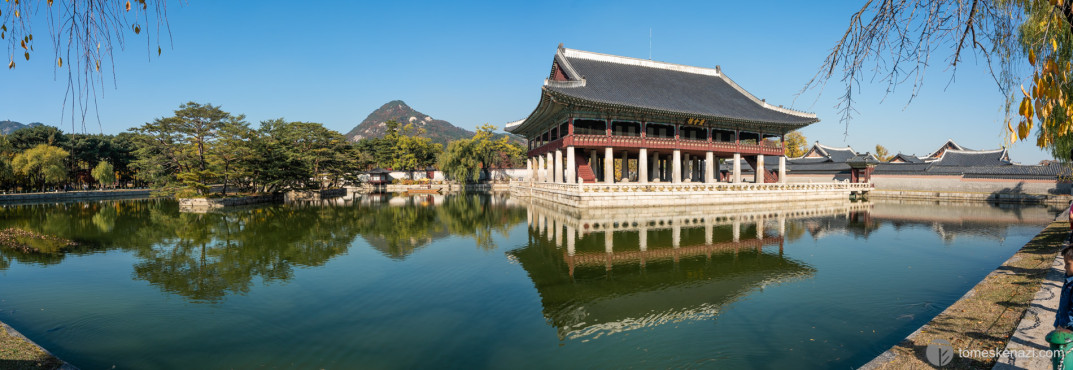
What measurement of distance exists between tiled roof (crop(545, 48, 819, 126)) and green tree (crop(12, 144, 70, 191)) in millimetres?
40867

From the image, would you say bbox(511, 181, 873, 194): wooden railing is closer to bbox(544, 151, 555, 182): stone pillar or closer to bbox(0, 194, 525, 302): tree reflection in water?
bbox(544, 151, 555, 182): stone pillar

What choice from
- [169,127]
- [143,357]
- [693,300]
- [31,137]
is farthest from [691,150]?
[31,137]

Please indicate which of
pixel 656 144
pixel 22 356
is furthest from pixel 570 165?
pixel 22 356

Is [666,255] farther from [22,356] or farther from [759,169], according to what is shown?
[759,169]

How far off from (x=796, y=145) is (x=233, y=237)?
7451 centimetres

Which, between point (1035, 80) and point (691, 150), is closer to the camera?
point (1035, 80)

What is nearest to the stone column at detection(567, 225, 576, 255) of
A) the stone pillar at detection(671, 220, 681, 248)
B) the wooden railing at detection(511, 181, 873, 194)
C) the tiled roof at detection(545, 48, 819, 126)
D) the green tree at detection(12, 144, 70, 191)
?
the stone pillar at detection(671, 220, 681, 248)

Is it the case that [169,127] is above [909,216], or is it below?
above

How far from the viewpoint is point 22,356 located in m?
4.41

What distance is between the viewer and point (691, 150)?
30.7 metres

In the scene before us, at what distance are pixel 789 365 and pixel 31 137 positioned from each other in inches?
2422

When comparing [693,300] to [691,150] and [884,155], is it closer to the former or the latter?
[691,150]

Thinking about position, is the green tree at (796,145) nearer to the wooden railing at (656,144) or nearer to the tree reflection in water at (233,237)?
the wooden railing at (656,144)

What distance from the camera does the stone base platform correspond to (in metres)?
23.3
